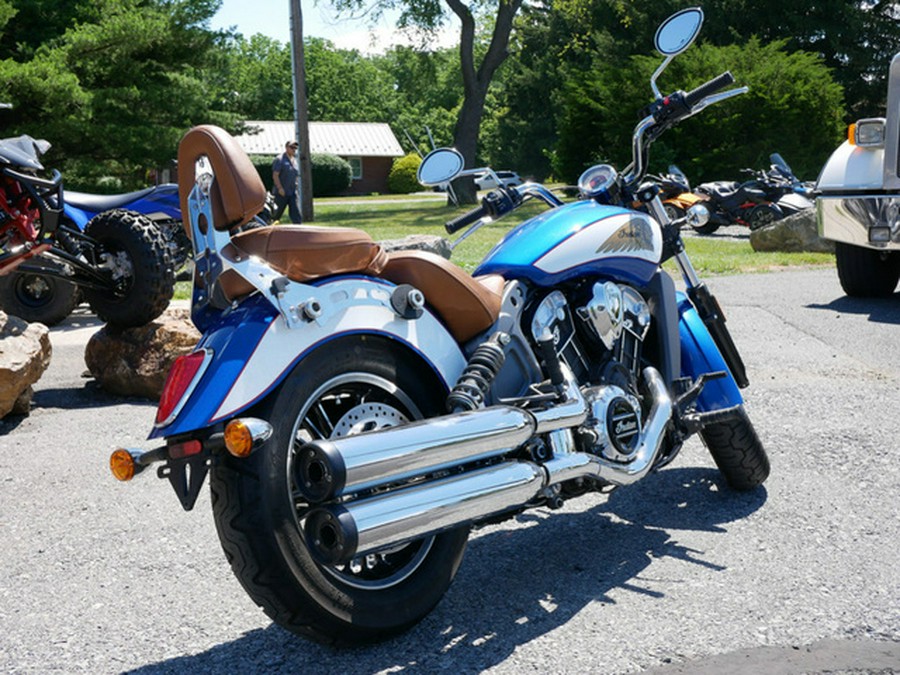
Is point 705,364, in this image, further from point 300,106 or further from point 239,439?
point 300,106

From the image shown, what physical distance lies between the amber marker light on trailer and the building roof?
201 feet

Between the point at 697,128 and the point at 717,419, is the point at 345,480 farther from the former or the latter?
the point at 697,128

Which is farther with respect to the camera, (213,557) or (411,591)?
(213,557)

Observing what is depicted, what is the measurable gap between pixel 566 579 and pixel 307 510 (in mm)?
1139

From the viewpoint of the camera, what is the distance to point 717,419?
4.28 meters

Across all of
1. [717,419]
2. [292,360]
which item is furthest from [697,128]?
[292,360]

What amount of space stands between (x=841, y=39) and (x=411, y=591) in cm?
3470

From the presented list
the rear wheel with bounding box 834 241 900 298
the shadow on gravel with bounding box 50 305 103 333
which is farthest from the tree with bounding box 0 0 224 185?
the rear wheel with bounding box 834 241 900 298

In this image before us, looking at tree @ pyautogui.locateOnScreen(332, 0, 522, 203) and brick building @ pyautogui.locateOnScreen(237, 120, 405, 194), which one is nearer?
tree @ pyautogui.locateOnScreen(332, 0, 522, 203)

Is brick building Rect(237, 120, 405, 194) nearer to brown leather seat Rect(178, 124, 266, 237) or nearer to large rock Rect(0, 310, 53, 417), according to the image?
large rock Rect(0, 310, 53, 417)

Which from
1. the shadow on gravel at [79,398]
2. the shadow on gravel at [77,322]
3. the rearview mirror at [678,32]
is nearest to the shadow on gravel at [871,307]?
the rearview mirror at [678,32]

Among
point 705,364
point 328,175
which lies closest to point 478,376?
point 705,364

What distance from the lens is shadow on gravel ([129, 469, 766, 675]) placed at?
313 centimetres

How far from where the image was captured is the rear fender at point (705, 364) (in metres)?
4.37
